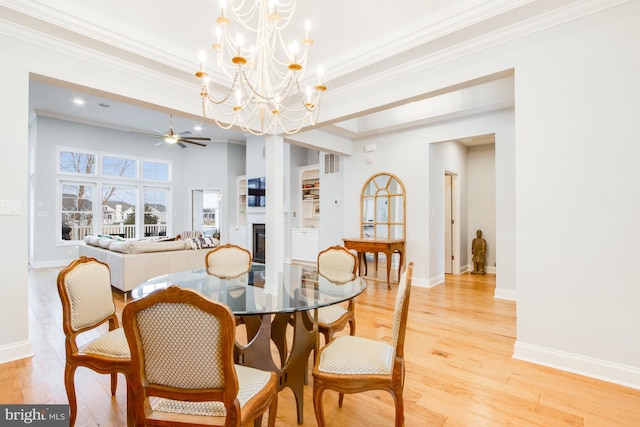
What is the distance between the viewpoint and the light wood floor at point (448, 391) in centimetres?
173

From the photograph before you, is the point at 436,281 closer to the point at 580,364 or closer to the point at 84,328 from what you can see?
the point at 580,364

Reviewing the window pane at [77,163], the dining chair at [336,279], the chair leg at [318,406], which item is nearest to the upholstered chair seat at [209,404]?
the chair leg at [318,406]

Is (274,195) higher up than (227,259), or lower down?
higher up

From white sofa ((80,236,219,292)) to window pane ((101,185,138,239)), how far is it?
3092mm

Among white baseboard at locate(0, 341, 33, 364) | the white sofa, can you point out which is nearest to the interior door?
the white sofa

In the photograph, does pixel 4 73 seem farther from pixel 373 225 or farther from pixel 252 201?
pixel 252 201

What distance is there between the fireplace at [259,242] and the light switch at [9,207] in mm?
5436

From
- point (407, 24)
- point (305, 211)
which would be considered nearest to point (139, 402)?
point (407, 24)

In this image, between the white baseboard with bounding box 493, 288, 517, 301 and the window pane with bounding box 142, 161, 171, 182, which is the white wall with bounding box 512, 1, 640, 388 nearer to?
the white baseboard with bounding box 493, 288, 517, 301

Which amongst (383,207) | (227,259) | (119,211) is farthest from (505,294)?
(119,211)

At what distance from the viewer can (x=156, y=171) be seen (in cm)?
859

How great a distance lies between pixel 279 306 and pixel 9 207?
235 centimetres

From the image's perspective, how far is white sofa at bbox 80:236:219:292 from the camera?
4.25 metres

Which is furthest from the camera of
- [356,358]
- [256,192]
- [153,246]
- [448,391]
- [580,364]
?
[256,192]
